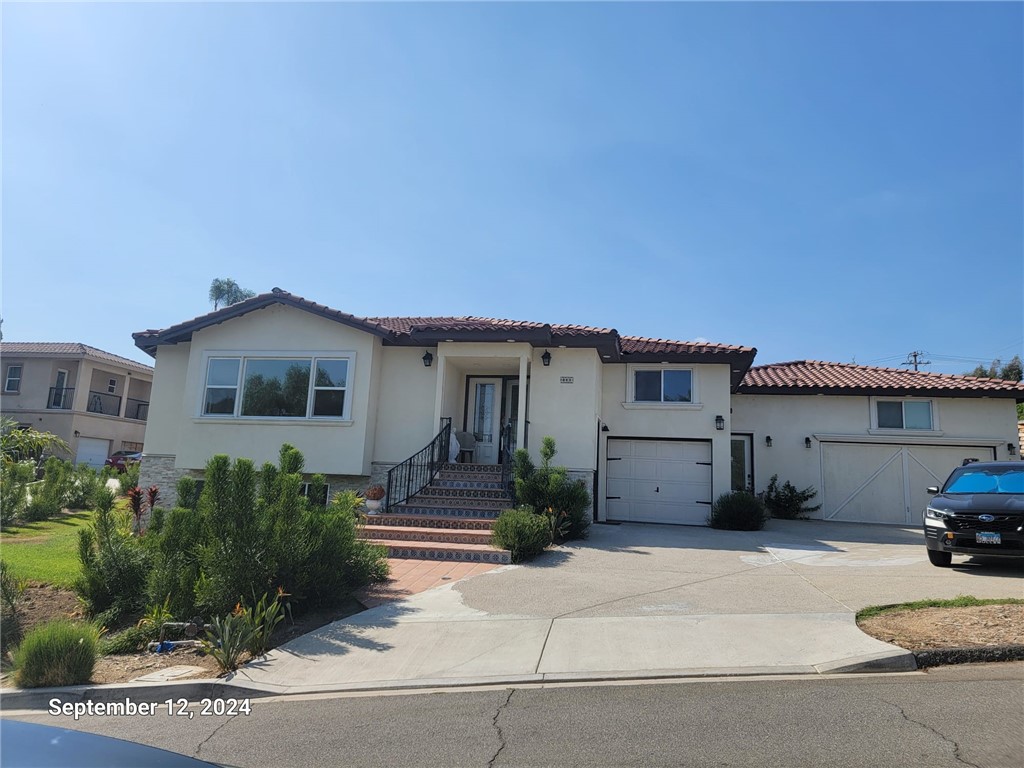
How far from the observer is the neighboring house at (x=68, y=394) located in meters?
31.6

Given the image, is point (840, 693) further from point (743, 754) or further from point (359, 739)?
point (359, 739)

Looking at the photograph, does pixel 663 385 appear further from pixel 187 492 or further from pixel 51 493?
pixel 51 493

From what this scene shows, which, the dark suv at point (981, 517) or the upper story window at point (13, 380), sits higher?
the upper story window at point (13, 380)

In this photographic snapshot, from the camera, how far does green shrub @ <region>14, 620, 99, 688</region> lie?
552cm

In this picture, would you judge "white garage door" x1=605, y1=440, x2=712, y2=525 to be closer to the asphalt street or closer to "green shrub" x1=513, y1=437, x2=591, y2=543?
"green shrub" x1=513, y1=437, x2=591, y2=543

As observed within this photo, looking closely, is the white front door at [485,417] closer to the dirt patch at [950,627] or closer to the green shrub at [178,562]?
the green shrub at [178,562]

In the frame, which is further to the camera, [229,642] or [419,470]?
[419,470]

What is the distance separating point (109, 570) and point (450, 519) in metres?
5.71

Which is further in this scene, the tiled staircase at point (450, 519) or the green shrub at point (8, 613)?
the tiled staircase at point (450, 519)

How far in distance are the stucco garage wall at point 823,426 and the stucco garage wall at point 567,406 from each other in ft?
18.6

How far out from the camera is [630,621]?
7.10m

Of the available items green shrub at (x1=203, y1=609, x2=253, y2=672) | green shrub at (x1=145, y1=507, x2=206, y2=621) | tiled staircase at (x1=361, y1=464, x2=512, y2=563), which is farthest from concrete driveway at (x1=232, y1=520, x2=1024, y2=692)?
green shrub at (x1=145, y1=507, x2=206, y2=621)

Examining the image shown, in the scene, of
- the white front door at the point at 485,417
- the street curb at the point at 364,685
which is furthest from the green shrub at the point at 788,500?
the street curb at the point at 364,685

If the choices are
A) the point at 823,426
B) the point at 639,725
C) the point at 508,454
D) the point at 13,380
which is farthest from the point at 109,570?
the point at 13,380
